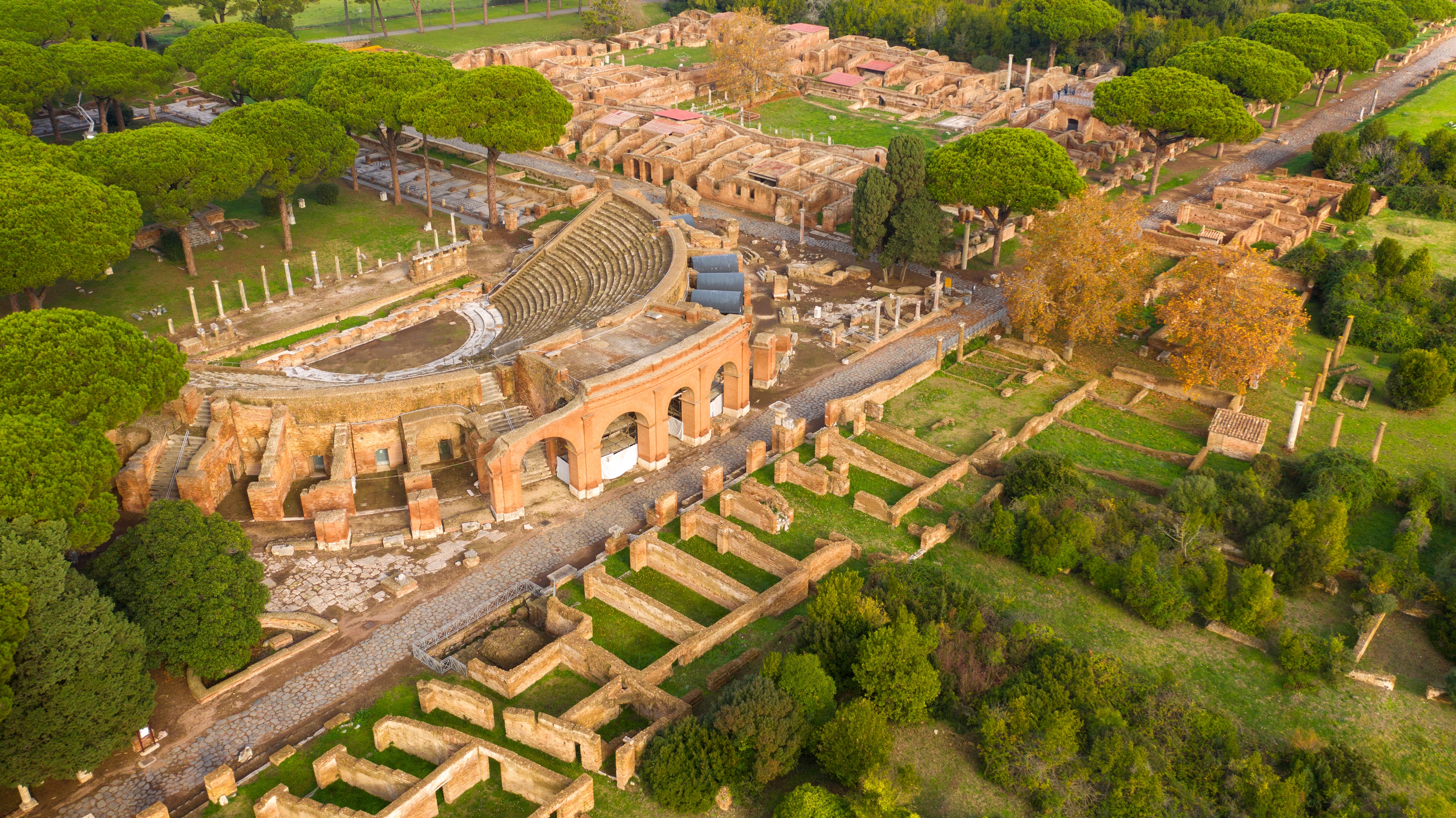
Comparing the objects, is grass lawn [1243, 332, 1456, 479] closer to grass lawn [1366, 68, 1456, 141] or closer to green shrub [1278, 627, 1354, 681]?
green shrub [1278, 627, 1354, 681]

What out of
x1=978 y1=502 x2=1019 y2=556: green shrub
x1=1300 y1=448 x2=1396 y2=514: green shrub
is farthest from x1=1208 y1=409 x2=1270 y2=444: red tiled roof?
x1=978 y1=502 x2=1019 y2=556: green shrub

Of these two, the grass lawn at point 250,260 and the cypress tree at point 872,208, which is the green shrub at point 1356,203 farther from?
the grass lawn at point 250,260

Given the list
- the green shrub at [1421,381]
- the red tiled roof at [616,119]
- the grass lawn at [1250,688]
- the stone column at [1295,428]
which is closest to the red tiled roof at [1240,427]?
the stone column at [1295,428]

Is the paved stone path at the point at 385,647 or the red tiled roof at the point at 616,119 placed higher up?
the red tiled roof at the point at 616,119

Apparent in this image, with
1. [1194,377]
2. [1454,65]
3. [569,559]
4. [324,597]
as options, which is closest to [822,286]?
[1194,377]

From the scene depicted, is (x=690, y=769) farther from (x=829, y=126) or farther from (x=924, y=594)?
(x=829, y=126)

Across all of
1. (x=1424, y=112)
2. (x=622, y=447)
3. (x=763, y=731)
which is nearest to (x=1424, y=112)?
(x=1424, y=112)

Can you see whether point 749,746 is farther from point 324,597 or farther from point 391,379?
point 391,379
